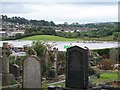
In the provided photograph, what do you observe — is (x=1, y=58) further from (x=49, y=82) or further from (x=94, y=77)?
(x=94, y=77)

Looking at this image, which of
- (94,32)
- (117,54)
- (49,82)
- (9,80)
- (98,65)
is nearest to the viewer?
(9,80)

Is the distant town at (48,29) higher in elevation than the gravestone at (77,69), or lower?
higher

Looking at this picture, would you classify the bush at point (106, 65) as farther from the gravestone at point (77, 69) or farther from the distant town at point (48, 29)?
the distant town at point (48, 29)

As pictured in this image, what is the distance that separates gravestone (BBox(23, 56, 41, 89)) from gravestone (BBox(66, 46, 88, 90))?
1665mm

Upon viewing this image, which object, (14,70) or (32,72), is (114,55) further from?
(32,72)

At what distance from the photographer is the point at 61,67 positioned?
19.9m

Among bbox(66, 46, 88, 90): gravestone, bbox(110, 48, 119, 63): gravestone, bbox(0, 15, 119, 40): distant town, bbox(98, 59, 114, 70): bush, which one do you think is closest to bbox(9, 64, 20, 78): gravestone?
bbox(66, 46, 88, 90): gravestone

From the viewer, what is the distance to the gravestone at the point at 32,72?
1230 centimetres

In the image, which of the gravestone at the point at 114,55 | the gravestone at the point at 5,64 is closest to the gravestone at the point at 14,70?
the gravestone at the point at 5,64

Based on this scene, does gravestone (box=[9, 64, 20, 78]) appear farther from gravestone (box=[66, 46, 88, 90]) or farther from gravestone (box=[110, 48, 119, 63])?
gravestone (box=[110, 48, 119, 63])

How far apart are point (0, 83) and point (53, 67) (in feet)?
15.3

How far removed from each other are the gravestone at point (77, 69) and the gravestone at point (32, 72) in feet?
5.46

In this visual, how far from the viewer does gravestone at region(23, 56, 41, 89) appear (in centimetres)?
1230

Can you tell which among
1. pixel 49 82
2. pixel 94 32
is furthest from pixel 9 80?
pixel 94 32
